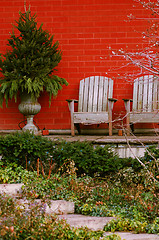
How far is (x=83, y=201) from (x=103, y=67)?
10.1 feet

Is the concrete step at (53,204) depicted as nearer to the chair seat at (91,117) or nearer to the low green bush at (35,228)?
the low green bush at (35,228)

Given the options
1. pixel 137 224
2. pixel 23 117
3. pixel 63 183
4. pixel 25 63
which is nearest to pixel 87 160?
pixel 63 183

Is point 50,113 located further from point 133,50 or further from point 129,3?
point 129,3

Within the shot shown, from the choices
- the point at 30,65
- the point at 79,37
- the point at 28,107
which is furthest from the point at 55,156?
the point at 79,37

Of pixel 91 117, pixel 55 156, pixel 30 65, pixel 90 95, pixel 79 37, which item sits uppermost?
pixel 79 37

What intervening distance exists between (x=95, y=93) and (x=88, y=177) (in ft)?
6.58

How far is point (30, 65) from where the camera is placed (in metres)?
4.98

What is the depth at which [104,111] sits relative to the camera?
5172 mm

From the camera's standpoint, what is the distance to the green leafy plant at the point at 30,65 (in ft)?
16.1

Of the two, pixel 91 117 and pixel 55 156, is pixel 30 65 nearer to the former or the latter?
pixel 91 117

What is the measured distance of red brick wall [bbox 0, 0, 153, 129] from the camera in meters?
5.63

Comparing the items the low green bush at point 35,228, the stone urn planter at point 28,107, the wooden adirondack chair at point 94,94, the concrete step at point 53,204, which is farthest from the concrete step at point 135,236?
the stone urn planter at point 28,107

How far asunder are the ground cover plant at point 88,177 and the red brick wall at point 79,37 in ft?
5.93

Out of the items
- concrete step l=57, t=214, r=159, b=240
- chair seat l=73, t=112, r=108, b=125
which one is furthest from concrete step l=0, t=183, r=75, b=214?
chair seat l=73, t=112, r=108, b=125
